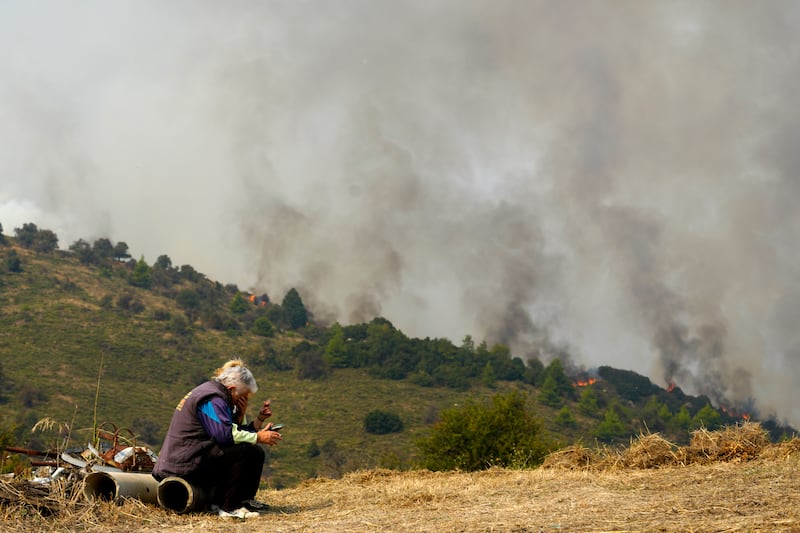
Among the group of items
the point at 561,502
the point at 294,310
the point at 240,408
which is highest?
the point at 294,310

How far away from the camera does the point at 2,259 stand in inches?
5354

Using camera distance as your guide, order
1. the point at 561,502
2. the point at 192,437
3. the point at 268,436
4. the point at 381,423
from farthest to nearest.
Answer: the point at 381,423, the point at 192,437, the point at 561,502, the point at 268,436

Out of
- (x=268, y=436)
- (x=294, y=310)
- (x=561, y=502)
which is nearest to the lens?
(x=268, y=436)

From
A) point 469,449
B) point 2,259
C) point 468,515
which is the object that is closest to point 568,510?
point 468,515

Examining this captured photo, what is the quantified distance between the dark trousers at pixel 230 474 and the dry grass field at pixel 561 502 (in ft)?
1.39

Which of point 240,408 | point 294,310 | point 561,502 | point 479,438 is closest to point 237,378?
point 240,408

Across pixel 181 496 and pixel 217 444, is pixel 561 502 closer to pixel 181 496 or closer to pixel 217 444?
pixel 217 444

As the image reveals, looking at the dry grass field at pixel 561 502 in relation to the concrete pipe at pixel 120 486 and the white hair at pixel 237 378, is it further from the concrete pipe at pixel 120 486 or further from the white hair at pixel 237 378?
the white hair at pixel 237 378

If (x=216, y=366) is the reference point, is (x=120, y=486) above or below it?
below

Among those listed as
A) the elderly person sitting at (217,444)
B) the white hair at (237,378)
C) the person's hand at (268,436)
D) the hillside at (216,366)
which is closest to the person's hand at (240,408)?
the elderly person sitting at (217,444)

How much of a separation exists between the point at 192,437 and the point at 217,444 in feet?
1.01

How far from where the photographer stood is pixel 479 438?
29.6 metres

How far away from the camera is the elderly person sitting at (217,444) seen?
9.32 m

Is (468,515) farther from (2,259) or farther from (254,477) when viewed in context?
(2,259)
